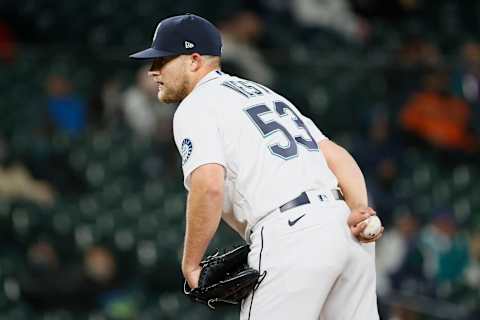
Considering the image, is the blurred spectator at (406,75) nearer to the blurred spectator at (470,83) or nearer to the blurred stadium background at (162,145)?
the blurred stadium background at (162,145)

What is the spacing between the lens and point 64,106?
32.4ft

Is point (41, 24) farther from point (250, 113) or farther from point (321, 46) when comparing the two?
point (250, 113)

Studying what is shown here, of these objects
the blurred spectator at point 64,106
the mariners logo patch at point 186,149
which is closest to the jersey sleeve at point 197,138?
the mariners logo patch at point 186,149

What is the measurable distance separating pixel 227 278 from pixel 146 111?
243 inches

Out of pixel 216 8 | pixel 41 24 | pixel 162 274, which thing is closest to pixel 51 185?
pixel 162 274

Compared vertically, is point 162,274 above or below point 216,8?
below

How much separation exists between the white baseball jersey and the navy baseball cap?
0.16 m

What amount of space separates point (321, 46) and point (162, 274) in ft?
12.4

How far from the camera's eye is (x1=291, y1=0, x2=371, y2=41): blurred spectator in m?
12.0

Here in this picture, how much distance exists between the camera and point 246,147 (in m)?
3.89

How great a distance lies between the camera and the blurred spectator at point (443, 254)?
9.54m

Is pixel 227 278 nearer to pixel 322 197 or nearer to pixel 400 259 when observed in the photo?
pixel 322 197

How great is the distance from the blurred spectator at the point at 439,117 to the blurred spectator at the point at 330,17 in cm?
147

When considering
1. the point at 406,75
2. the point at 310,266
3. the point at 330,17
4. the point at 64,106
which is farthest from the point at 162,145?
the point at 310,266
